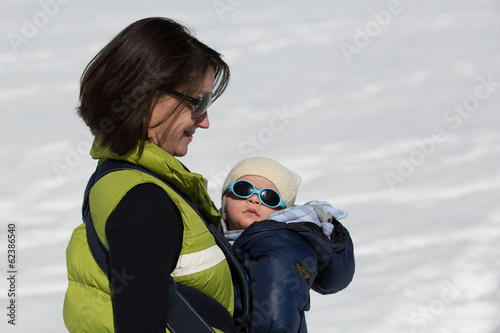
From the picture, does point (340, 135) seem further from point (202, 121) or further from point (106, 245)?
point (106, 245)

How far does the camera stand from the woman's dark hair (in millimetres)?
1294

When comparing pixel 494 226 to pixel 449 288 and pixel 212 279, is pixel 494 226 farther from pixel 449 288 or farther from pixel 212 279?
pixel 212 279

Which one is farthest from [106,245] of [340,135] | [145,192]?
[340,135]

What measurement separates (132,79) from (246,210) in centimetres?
82

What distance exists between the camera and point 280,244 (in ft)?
5.49

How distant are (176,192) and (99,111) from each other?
24cm

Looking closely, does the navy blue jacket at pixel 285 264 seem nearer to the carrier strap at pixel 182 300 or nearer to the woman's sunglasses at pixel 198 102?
the carrier strap at pixel 182 300

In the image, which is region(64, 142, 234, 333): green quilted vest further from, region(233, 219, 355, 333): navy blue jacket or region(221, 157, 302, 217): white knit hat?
region(221, 157, 302, 217): white knit hat

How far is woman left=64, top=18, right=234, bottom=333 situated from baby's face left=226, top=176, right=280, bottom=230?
578 mm

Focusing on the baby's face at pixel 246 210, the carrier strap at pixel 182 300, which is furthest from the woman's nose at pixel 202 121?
the baby's face at pixel 246 210

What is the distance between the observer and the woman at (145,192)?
1.12 m

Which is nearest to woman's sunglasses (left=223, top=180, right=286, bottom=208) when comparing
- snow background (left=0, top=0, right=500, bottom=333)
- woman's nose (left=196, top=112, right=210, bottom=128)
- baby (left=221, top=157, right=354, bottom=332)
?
baby (left=221, top=157, right=354, bottom=332)

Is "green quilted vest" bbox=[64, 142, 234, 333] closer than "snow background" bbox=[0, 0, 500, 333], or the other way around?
"green quilted vest" bbox=[64, 142, 234, 333]

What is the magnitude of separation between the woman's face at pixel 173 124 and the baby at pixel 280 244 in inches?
15.5
